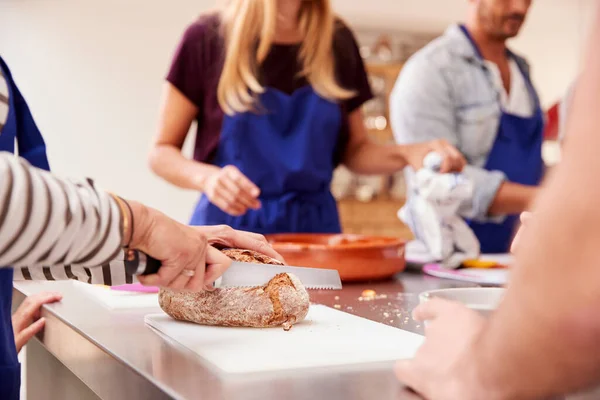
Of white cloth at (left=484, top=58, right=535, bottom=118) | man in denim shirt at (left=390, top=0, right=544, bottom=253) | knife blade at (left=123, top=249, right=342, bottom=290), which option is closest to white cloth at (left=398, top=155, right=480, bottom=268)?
man in denim shirt at (left=390, top=0, right=544, bottom=253)

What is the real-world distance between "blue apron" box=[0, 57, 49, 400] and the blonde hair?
0.77 m

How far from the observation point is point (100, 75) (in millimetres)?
4930

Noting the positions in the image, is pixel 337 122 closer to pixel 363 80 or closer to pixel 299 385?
pixel 363 80

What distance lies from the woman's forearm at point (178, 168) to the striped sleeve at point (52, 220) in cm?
93

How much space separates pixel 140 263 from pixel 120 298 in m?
0.47

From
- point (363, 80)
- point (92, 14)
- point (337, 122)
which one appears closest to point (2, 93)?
point (337, 122)

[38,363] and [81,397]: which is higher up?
[81,397]

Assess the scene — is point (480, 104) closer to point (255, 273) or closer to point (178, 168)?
point (178, 168)

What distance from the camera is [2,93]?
40.1 inches

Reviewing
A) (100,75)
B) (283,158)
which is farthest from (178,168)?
(100,75)

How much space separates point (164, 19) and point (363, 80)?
341cm

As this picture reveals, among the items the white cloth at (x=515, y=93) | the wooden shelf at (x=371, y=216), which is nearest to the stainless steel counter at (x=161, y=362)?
the white cloth at (x=515, y=93)

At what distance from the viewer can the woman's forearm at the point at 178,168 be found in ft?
5.55

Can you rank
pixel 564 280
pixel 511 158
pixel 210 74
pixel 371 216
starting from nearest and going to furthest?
pixel 564 280, pixel 210 74, pixel 511 158, pixel 371 216
